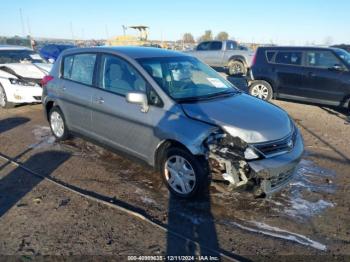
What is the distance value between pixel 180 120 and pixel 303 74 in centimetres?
663

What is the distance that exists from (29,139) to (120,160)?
2.22 m

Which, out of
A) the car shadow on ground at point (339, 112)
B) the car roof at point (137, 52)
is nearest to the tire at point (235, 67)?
the car shadow on ground at point (339, 112)

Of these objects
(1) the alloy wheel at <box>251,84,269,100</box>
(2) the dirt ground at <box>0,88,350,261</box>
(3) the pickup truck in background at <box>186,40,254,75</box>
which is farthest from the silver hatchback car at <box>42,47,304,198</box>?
(3) the pickup truck in background at <box>186,40,254,75</box>

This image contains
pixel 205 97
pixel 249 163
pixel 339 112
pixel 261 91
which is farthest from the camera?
pixel 261 91

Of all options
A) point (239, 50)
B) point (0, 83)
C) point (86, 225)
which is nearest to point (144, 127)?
point (86, 225)

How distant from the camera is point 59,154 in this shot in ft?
18.7

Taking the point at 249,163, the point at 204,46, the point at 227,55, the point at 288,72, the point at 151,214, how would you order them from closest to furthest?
the point at 249,163, the point at 151,214, the point at 288,72, the point at 227,55, the point at 204,46

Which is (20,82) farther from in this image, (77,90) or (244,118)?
(244,118)

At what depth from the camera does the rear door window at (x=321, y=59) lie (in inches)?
359

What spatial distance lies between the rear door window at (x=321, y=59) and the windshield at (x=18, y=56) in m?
8.00

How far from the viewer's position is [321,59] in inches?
→ 366

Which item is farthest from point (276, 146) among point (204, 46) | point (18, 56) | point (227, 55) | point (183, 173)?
point (204, 46)

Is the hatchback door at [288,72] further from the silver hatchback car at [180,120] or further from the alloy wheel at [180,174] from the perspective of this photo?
the alloy wheel at [180,174]

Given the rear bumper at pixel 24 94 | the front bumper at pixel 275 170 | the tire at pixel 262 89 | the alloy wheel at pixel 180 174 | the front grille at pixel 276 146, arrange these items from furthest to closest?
the tire at pixel 262 89, the rear bumper at pixel 24 94, the alloy wheel at pixel 180 174, the front grille at pixel 276 146, the front bumper at pixel 275 170
